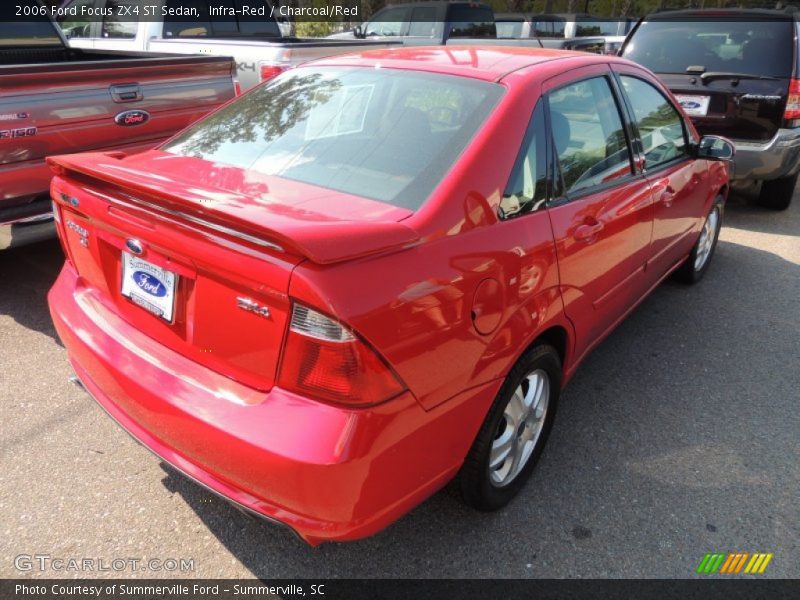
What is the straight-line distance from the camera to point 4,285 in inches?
176

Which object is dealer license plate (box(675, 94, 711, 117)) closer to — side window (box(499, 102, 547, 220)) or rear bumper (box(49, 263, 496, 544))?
side window (box(499, 102, 547, 220))

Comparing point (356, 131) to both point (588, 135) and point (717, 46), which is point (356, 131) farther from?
point (717, 46)

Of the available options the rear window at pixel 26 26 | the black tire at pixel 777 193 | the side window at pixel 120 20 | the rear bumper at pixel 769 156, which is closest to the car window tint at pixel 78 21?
the side window at pixel 120 20

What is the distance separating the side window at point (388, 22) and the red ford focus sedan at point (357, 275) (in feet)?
32.0

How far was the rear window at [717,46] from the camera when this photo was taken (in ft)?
19.9

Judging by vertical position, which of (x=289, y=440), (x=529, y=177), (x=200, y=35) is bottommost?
(x=289, y=440)

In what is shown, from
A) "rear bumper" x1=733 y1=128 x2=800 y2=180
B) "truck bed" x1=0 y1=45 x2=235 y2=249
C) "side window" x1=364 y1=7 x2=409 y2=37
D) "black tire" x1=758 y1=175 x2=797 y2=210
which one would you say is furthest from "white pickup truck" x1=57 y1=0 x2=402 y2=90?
"black tire" x1=758 y1=175 x2=797 y2=210

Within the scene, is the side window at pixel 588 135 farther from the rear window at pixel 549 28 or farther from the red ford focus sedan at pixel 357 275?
the rear window at pixel 549 28

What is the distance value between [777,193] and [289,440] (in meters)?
6.78

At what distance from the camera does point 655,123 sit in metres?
3.65

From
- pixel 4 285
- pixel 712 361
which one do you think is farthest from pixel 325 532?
pixel 4 285

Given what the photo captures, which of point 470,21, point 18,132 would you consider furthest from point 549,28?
point 18,132

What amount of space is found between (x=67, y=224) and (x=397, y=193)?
4.44ft

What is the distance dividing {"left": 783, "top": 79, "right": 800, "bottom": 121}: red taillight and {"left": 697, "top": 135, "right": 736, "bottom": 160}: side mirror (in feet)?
8.66
